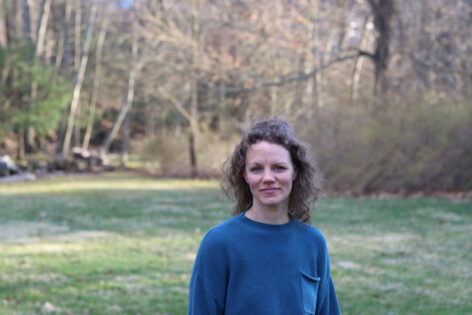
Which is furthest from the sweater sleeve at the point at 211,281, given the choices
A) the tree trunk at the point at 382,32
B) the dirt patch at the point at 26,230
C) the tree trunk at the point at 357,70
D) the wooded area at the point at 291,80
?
the tree trunk at the point at 382,32

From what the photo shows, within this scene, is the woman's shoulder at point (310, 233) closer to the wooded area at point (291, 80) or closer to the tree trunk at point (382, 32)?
the wooded area at point (291, 80)

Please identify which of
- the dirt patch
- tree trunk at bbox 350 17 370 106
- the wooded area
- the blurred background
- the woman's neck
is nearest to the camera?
the woman's neck

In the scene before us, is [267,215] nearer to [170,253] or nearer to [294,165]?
[294,165]

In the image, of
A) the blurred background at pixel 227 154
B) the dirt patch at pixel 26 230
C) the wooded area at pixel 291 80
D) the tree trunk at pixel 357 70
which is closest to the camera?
the blurred background at pixel 227 154

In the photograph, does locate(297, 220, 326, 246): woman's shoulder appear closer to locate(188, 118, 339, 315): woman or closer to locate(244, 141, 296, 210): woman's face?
locate(188, 118, 339, 315): woman

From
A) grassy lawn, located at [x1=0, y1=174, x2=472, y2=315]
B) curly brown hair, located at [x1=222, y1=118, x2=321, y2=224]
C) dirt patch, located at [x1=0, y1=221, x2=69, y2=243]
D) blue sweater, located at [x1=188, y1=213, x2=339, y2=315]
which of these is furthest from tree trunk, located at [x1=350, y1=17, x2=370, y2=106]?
blue sweater, located at [x1=188, y1=213, x2=339, y2=315]

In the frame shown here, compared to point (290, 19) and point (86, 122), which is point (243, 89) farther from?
point (86, 122)

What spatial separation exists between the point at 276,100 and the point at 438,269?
17.5 m

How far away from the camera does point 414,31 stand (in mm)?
26391

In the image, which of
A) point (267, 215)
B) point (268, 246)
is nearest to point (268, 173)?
point (267, 215)

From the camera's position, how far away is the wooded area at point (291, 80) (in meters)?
16.0

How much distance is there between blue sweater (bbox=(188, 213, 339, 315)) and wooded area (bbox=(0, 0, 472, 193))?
13717 mm

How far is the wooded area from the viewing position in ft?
52.6

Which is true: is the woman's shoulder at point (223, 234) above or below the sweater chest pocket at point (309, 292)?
above
